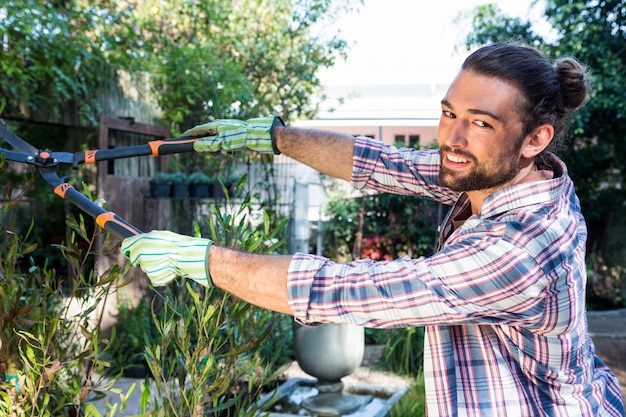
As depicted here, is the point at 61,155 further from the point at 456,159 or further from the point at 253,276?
the point at 456,159

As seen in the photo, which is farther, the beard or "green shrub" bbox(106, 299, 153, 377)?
"green shrub" bbox(106, 299, 153, 377)

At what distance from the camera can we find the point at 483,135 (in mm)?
1428

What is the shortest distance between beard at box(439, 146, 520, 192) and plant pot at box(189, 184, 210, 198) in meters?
4.34

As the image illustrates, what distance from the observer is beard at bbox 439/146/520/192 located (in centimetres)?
144

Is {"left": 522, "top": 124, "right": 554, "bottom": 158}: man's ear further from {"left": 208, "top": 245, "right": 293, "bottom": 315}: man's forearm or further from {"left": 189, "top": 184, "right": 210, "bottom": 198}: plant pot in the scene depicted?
{"left": 189, "top": 184, "right": 210, "bottom": 198}: plant pot

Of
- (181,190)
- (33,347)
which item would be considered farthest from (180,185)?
(33,347)

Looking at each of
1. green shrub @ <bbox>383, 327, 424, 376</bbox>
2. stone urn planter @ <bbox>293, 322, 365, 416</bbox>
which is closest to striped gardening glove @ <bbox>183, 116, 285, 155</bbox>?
stone urn planter @ <bbox>293, 322, 365, 416</bbox>

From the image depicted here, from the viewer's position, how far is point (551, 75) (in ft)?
4.95

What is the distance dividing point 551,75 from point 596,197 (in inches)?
337

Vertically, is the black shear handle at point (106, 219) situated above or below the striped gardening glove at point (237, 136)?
below

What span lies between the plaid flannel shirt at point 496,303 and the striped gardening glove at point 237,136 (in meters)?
0.63

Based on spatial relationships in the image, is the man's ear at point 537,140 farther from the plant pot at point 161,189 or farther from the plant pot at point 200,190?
the plant pot at point 161,189

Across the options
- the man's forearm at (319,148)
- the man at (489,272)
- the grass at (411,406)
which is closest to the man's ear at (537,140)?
the man at (489,272)

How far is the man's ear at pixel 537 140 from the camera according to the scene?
4.86 feet
